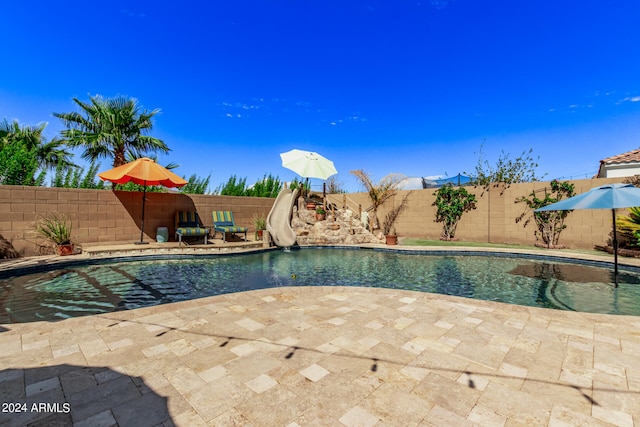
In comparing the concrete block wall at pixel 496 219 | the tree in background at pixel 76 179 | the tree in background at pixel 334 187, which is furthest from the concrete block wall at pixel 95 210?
the concrete block wall at pixel 496 219

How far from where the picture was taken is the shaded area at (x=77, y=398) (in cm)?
174

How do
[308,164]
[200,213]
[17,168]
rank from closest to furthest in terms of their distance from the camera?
[17,168] → [200,213] → [308,164]

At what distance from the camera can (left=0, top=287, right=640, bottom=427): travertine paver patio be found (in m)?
1.83

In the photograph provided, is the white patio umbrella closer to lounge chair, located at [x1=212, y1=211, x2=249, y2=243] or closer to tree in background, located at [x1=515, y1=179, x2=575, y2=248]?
lounge chair, located at [x1=212, y1=211, x2=249, y2=243]

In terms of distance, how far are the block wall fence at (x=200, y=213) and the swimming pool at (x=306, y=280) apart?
208 centimetres

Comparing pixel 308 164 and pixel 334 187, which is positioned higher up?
pixel 308 164

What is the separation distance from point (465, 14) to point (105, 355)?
1377 cm

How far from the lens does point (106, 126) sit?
36.9ft

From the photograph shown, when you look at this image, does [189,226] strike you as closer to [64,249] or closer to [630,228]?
[64,249]

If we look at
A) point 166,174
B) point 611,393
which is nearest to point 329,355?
point 611,393

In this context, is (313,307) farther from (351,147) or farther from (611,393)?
(351,147)

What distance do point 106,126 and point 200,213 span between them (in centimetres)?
522

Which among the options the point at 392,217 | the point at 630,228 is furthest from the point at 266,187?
the point at 630,228

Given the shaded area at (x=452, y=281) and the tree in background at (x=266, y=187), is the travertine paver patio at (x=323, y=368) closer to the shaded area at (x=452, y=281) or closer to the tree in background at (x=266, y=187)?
the shaded area at (x=452, y=281)
